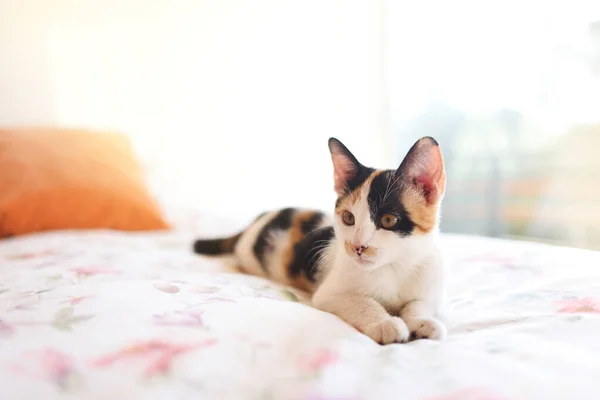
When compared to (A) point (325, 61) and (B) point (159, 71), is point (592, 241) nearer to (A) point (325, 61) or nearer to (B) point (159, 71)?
(A) point (325, 61)

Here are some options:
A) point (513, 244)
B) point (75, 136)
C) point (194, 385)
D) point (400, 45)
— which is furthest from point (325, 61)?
point (194, 385)

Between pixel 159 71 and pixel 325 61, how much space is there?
0.92m

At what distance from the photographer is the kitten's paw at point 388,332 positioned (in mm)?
687

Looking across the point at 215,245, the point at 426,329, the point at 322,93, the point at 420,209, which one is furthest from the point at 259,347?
the point at 322,93

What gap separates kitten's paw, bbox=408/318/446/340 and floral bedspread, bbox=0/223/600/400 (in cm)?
3

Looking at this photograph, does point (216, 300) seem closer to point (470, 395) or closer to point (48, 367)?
point (48, 367)

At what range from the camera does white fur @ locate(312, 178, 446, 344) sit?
0.82 meters

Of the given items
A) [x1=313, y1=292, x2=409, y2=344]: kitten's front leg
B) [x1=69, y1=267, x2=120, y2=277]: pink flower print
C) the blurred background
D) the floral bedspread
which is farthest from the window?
[x1=69, y1=267, x2=120, y2=277]: pink flower print

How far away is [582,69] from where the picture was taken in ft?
5.79

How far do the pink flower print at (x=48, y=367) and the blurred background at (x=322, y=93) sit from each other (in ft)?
5.23

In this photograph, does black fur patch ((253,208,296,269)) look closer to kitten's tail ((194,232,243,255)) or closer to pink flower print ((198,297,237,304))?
kitten's tail ((194,232,243,255))

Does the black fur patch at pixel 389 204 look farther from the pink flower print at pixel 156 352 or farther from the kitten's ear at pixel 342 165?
the pink flower print at pixel 156 352

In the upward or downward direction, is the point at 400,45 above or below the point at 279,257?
above

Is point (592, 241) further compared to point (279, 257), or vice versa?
point (592, 241)
